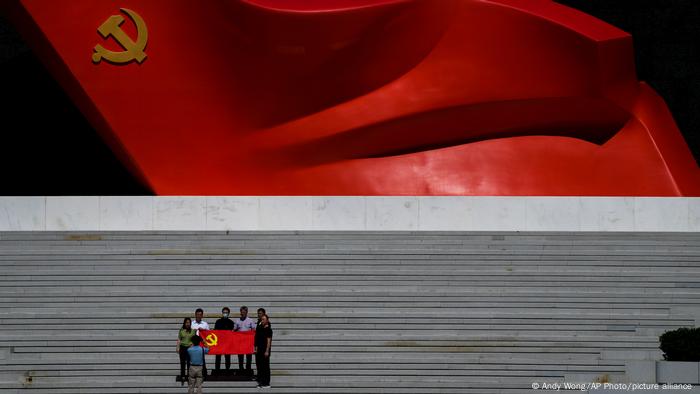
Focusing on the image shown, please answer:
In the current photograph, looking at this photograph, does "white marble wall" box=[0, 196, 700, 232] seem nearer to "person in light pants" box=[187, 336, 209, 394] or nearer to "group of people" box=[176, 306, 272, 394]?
"group of people" box=[176, 306, 272, 394]

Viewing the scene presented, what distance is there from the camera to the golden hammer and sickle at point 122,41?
1612cm

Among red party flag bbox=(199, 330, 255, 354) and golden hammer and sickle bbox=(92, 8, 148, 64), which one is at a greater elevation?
golden hammer and sickle bbox=(92, 8, 148, 64)

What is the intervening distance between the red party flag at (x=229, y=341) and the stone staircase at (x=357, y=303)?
37 cm

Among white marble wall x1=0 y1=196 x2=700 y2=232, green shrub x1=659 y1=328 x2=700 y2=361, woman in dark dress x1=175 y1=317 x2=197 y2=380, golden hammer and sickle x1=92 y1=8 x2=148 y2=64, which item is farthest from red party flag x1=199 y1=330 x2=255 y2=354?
golden hammer and sickle x1=92 y1=8 x2=148 y2=64

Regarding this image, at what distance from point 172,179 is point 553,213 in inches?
192

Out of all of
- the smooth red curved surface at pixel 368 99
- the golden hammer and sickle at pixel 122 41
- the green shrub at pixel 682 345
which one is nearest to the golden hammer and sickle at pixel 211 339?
the green shrub at pixel 682 345

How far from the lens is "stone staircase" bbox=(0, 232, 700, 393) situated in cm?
1225

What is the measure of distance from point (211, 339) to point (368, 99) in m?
5.66

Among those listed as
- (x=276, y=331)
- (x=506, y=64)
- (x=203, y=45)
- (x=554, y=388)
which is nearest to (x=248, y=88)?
(x=203, y=45)

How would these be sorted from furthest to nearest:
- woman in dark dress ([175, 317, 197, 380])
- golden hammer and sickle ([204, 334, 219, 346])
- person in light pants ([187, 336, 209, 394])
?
golden hammer and sickle ([204, 334, 219, 346]) < woman in dark dress ([175, 317, 197, 380]) < person in light pants ([187, 336, 209, 394])

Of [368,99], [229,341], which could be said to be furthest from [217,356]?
[368,99]

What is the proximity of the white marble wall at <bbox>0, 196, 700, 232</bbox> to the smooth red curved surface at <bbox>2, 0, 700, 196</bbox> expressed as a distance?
0.45 m

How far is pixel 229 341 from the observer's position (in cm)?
1172

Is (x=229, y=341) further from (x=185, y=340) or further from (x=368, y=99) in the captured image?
(x=368, y=99)
